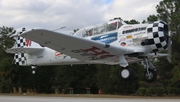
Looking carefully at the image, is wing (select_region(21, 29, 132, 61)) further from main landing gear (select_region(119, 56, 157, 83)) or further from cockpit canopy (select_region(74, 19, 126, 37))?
cockpit canopy (select_region(74, 19, 126, 37))

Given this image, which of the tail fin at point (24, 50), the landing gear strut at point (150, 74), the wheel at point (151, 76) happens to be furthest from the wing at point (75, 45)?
the tail fin at point (24, 50)

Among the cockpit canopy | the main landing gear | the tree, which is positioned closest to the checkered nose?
the main landing gear

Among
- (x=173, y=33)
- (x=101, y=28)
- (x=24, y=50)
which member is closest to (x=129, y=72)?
(x=101, y=28)

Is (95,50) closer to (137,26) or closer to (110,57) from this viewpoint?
(110,57)

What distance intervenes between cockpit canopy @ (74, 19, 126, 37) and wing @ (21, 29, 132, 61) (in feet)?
3.81

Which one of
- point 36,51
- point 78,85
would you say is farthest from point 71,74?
point 36,51

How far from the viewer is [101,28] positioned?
14695 mm

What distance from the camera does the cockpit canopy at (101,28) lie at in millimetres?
14445

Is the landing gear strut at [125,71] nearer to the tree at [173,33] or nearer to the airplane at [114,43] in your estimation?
the airplane at [114,43]

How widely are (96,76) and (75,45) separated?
28406mm

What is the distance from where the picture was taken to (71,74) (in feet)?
153

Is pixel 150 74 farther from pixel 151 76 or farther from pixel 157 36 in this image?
pixel 157 36

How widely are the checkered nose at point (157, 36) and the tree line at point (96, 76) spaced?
14.2m

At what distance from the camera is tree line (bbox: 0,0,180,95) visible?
106 ft
